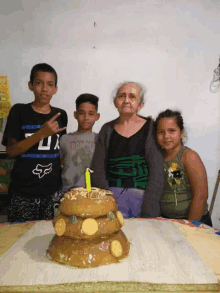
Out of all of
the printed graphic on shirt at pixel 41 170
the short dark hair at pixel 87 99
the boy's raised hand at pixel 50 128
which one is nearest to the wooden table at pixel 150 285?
the printed graphic on shirt at pixel 41 170

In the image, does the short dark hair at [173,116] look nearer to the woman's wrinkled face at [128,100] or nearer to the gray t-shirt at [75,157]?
the woman's wrinkled face at [128,100]

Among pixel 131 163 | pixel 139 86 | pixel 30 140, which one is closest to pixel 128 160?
pixel 131 163

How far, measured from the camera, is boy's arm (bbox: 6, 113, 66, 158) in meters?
1.59

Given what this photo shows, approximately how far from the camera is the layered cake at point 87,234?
79 centimetres

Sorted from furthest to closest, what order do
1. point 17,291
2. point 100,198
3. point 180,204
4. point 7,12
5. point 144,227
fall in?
point 7,12
point 180,204
point 144,227
point 100,198
point 17,291

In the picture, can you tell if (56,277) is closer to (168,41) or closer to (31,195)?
(31,195)

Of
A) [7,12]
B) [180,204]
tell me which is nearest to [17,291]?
[180,204]

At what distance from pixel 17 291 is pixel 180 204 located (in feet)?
3.55

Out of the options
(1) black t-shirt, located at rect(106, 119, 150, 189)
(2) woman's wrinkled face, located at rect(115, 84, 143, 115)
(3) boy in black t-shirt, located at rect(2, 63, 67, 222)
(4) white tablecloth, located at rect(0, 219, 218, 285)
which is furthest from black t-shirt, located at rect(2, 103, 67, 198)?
(4) white tablecloth, located at rect(0, 219, 218, 285)

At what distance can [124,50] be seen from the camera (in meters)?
1.70

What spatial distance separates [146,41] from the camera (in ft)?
5.59

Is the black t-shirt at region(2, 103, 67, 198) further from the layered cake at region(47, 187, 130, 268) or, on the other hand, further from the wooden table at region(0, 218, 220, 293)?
the layered cake at region(47, 187, 130, 268)

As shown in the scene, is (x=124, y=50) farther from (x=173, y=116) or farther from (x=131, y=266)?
(x=131, y=266)

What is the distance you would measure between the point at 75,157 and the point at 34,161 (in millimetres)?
273
